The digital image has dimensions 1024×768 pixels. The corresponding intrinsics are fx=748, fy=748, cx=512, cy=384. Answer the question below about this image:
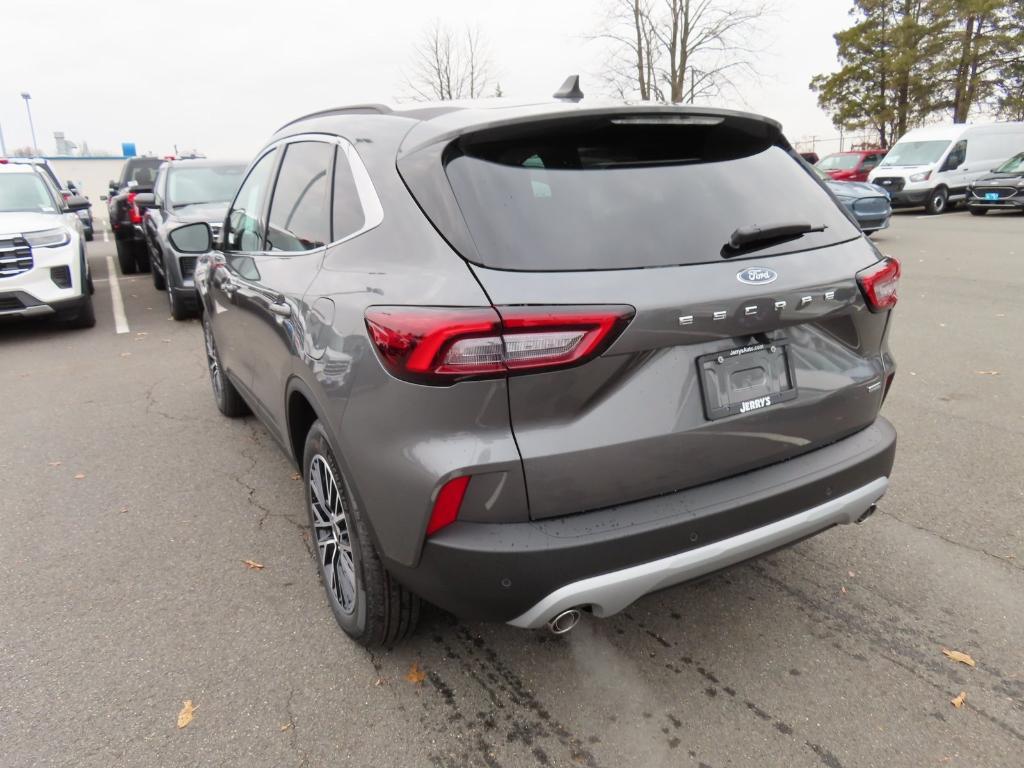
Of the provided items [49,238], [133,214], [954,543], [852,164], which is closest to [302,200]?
[954,543]

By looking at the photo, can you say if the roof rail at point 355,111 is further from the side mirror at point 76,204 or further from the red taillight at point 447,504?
the side mirror at point 76,204

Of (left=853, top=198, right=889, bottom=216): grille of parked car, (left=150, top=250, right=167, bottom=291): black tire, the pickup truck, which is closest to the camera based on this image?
(left=150, top=250, right=167, bottom=291): black tire

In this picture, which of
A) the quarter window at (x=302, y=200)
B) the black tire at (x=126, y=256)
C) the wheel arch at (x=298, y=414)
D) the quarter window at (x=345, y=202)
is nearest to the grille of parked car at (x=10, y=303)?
the black tire at (x=126, y=256)

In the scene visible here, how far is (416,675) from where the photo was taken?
258cm

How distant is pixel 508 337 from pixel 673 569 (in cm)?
81

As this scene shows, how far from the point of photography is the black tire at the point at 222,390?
5090mm

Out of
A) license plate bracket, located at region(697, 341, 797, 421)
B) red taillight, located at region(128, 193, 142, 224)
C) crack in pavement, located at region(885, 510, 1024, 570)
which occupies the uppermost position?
red taillight, located at region(128, 193, 142, 224)

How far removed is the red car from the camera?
74.7ft

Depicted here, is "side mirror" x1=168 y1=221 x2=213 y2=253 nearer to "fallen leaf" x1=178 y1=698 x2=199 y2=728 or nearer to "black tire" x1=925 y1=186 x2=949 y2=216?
"fallen leaf" x1=178 y1=698 x2=199 y2=728

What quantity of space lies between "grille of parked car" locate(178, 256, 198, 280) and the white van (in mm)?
18584

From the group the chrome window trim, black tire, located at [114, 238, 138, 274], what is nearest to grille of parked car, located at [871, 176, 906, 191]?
black tire, located at [114, 238, 138, 274]

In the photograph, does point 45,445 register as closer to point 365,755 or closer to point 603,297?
point 365,755

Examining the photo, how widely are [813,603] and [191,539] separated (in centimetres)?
281

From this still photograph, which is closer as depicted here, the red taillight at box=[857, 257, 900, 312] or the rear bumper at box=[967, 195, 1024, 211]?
the red taillight at box=[857, 257, 900, 312]
